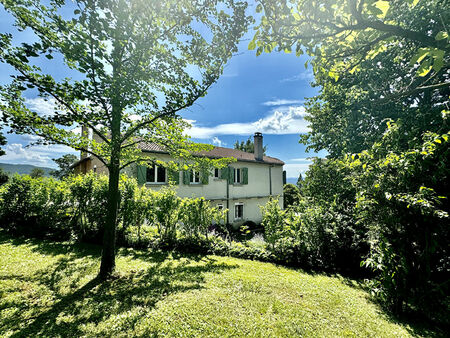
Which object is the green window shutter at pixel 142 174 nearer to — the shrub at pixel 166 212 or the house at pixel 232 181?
the house at pixel 232 181

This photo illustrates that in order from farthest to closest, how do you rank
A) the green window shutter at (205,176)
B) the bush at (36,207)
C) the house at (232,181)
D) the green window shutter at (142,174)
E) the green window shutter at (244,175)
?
the green window shutter at (244,175) → the house at (232,181) → the green window shutter at (142,174) → the bush at (36,207) → the green window shutter at (205,176)

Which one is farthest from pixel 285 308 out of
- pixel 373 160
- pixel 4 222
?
pixel 4 222

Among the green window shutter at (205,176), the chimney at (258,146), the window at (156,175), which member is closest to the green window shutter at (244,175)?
the chimney at (258,146)

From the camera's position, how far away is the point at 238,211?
17.1 m

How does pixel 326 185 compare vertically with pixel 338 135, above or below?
below

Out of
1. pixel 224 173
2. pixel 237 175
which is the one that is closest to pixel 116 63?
pixel 224 173

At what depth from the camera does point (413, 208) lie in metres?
3.04

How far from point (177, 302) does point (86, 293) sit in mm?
1960

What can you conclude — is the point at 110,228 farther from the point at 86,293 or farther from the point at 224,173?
the point at 224,173

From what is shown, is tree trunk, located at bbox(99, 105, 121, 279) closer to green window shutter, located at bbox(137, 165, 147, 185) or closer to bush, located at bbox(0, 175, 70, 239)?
bush, located at bbox(0, 175, 70, 239)

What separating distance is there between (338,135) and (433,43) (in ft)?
23.9

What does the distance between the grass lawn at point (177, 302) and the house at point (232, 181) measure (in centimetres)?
704

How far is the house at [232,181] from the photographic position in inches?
488

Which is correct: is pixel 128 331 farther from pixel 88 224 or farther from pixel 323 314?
pixel 88 224
